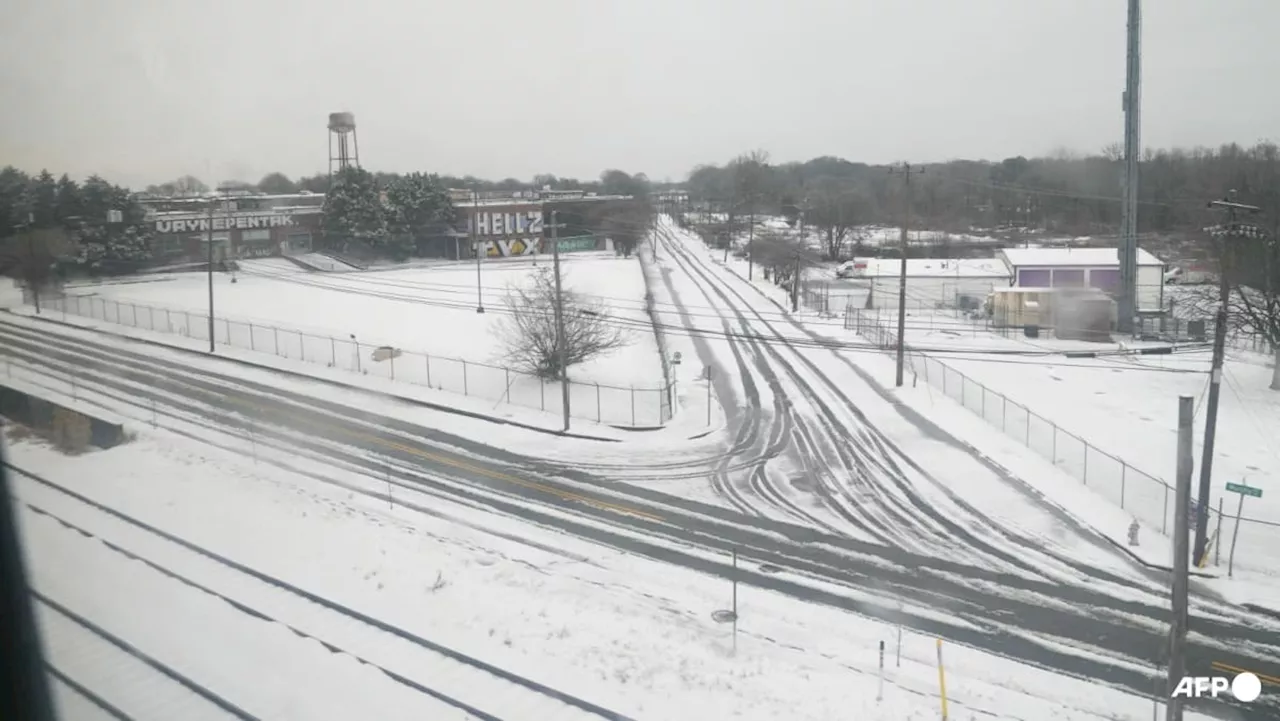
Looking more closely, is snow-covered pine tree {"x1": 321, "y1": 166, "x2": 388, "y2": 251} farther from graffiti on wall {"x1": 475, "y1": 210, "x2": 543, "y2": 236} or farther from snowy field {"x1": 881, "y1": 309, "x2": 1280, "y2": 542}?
snowy field {"x1": 881, "y1": 309, "x2": 1280, "y2": 542}

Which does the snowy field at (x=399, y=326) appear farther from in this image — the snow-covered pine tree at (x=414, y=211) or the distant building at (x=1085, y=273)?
the distant building at (x=1085, y=273)

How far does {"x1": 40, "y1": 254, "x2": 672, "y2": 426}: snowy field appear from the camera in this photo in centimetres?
2530

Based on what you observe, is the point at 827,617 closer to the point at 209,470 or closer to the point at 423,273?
the point at 209,470

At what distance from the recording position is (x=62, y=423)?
16.9 m

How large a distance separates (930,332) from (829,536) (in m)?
25.7

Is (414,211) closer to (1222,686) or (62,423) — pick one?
(62,423)

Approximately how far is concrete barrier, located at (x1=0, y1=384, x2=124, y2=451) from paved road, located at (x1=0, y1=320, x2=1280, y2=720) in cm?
211

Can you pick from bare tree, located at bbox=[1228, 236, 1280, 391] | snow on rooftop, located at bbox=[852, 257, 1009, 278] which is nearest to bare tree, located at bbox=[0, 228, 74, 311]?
bare tree, located at bbox=[1228, 236, 1280, 391]

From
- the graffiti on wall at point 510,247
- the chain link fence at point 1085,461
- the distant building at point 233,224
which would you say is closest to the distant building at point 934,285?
the chain link fence at point 1085,461

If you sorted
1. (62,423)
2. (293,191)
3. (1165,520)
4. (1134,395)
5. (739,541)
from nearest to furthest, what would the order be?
(739,541)
(1165,520)
(62,423)
(1134,395)
(293,191)

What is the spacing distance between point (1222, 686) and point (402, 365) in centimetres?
2262

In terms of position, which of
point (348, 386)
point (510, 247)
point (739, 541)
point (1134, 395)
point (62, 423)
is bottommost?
point (739, 541)

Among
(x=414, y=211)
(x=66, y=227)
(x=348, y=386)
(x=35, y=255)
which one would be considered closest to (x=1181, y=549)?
(x=348, y=386)

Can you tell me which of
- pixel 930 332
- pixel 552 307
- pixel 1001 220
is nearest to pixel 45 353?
pixel 552 307
